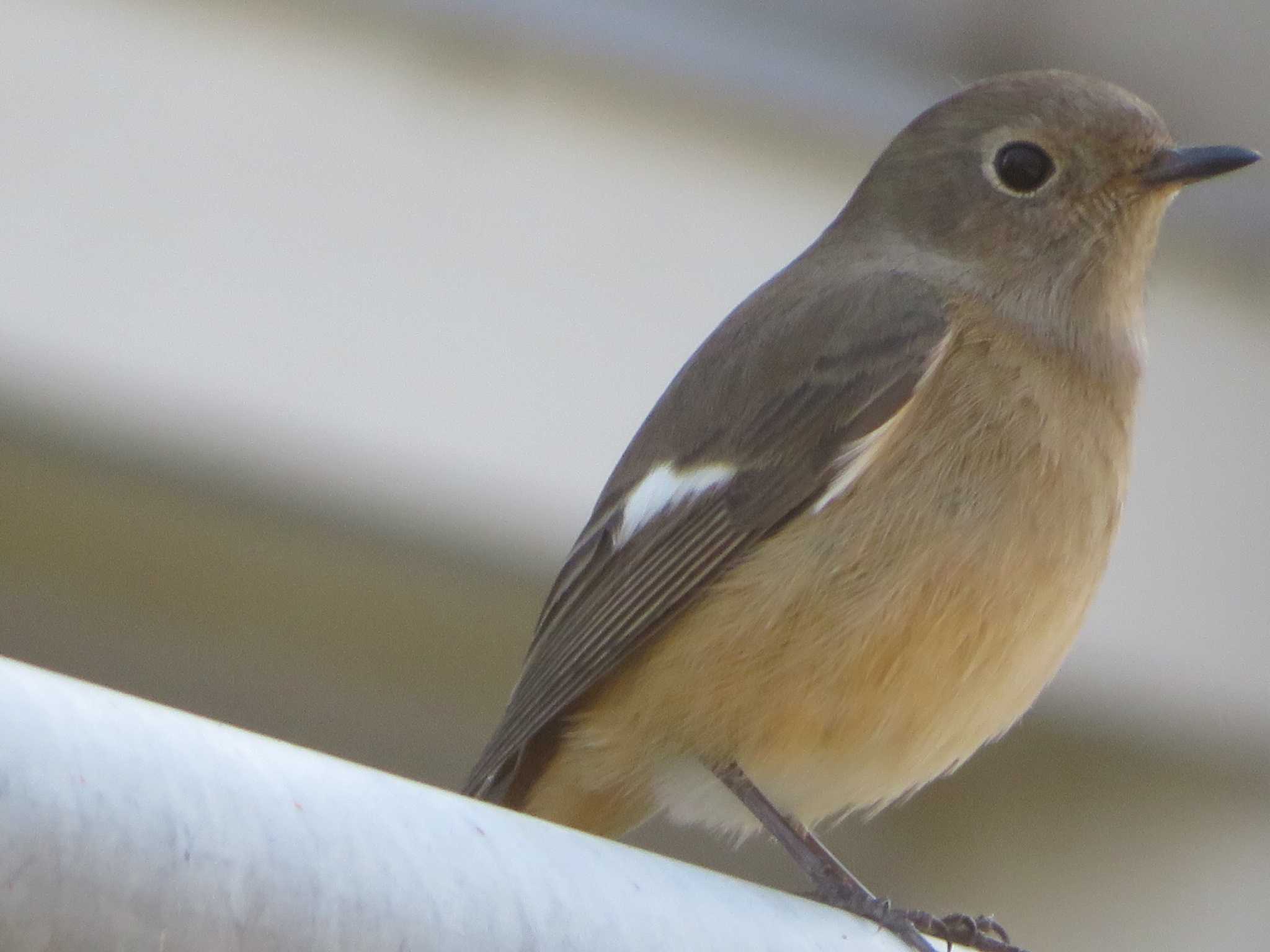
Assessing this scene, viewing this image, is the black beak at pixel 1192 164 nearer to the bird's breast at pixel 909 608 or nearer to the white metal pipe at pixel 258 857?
the bird's breast at pixel 909 608

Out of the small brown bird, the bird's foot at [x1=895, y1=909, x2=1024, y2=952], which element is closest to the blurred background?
the small brown bird

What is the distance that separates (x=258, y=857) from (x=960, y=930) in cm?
148

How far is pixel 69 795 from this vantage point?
1084 millimetres

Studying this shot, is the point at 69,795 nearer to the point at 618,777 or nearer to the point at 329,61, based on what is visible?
the point at 618,777

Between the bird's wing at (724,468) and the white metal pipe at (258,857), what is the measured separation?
46.2 inches

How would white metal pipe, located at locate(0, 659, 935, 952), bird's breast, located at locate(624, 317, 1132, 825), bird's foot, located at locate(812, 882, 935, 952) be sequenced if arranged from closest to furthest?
white metal pipe, located at locate(0, 659, 935, 952) → bird's foot, located at locate(812, 882, 935, 952) → bird's breast, located at locate(624, 317, 1132, 825)

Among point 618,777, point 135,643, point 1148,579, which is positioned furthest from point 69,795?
point 1148,579

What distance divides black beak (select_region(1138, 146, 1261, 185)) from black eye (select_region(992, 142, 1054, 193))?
0.16 meters

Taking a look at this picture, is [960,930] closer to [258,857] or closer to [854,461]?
[854,461]

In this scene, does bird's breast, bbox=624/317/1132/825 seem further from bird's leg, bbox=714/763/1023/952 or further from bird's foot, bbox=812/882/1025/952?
bird's foot, bbox=812/882/1025/952

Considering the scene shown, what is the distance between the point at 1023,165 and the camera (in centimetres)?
294

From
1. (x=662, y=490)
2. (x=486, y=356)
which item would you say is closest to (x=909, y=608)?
(x=662, y=490)

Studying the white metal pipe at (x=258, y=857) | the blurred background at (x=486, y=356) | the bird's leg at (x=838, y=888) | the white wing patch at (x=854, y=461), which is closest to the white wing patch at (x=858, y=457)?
the white wing patch at (x=854, y=461)

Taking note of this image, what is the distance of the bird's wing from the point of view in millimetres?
2537
